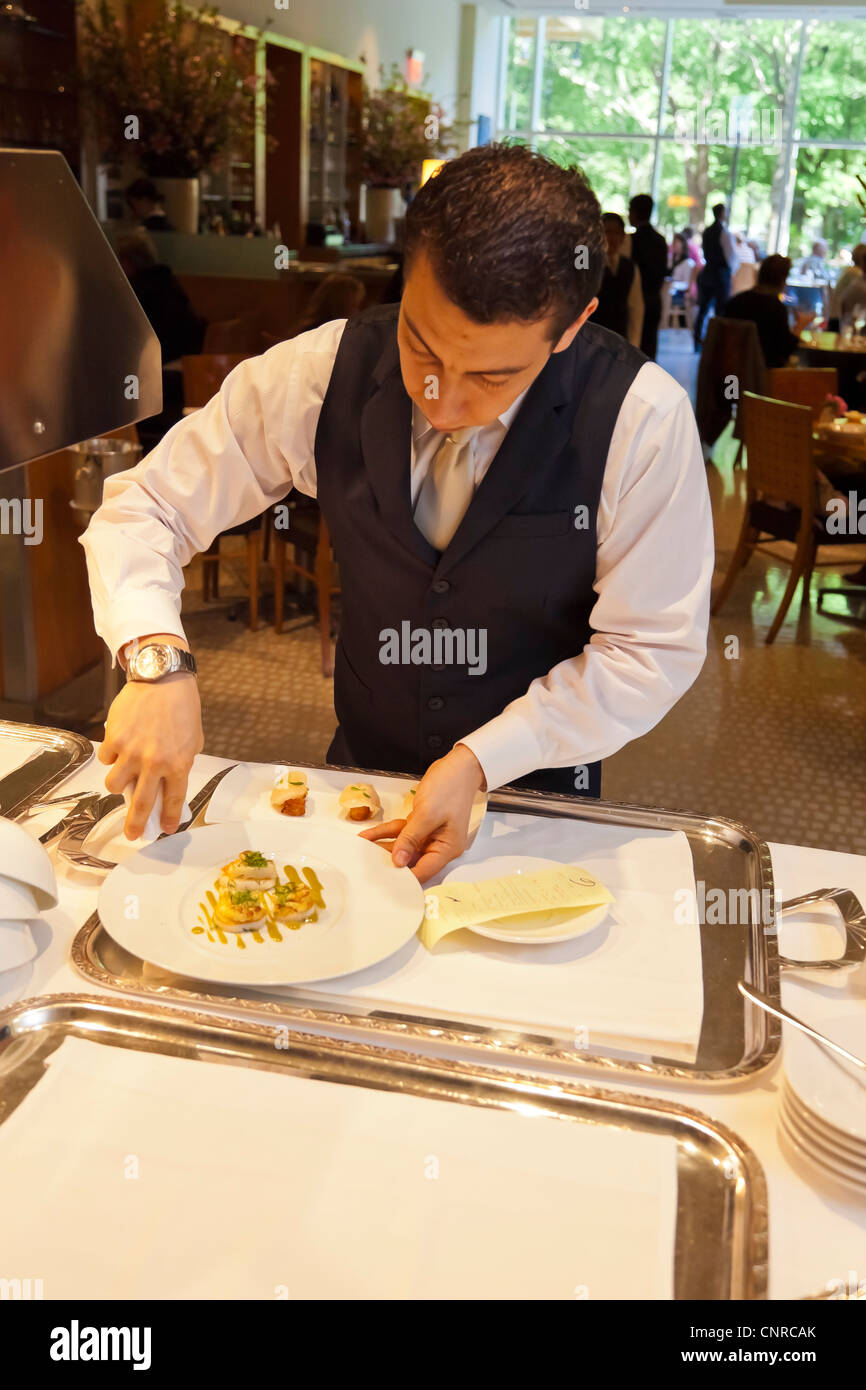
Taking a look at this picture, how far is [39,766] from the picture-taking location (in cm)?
146

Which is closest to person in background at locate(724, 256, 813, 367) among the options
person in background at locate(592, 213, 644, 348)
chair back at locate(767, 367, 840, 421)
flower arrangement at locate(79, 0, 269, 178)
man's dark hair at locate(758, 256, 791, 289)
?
man's dark hair at locate(758, 256, 791, 289)

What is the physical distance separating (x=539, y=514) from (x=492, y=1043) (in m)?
0.70

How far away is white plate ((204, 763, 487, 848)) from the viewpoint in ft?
4.45

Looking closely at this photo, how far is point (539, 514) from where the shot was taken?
4.76ft

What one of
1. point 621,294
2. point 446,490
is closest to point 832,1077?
point 446,490

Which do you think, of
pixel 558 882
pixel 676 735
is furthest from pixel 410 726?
pixel 676 735

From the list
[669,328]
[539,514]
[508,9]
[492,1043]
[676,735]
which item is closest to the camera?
[492,1043]

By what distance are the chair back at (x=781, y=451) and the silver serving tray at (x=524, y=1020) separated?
3736 mm

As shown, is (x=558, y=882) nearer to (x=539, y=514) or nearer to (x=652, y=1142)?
(x=652, y=1142)

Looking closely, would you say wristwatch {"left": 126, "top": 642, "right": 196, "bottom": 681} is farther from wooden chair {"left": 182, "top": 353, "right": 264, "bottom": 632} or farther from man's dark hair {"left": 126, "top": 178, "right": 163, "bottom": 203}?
man's dark hair {"left": 126, "top": 178, "right": 163, "bottom": 203}

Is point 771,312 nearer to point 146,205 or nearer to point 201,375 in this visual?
point 146,205

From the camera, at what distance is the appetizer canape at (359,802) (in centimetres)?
136

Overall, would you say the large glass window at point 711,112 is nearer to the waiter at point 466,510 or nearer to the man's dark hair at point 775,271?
the man's dark hair at point 775,271
